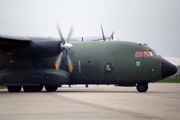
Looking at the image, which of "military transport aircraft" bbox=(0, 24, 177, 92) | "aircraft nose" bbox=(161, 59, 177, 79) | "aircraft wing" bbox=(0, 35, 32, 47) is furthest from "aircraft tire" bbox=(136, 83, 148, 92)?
"aircraft wing" bbox=(0, 35, 32, 47)

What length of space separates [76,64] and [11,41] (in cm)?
548

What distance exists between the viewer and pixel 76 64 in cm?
2692

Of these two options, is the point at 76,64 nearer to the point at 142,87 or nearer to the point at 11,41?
the point at 11,41

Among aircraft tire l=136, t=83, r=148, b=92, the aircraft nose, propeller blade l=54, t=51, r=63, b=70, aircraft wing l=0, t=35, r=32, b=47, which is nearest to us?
aircraft wing l=0, t=35, r=32, b=47

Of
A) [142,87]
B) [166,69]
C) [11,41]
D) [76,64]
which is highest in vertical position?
[11,41]

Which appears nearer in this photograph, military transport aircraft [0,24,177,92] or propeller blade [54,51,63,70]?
military transport aircraft [0,24,177,92]

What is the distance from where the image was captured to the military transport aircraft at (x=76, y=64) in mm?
25594

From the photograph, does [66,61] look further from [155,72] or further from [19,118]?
[19,118]

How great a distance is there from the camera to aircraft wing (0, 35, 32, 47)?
24.5 metres

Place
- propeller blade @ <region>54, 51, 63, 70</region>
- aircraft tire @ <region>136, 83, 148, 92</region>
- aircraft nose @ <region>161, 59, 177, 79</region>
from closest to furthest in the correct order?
aircraft nose @ <region>161, 59, 177, 79</region>
aircraft tire @ <region>136, 83, 148, 92</region>
propeller blade @ <region>54, 51, 63, 70</region>

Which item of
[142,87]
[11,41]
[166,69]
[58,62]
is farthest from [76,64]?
→ [166,69]

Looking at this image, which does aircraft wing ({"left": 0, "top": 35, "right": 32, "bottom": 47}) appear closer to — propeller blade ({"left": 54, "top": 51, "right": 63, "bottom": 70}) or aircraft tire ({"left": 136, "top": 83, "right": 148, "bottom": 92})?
propeller blade ({"left": 54, "top": 51, "right": 63, "bottom": 70})

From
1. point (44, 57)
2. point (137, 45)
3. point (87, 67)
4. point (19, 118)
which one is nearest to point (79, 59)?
point (87, 67)

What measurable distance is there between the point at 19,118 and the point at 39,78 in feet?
53.3
